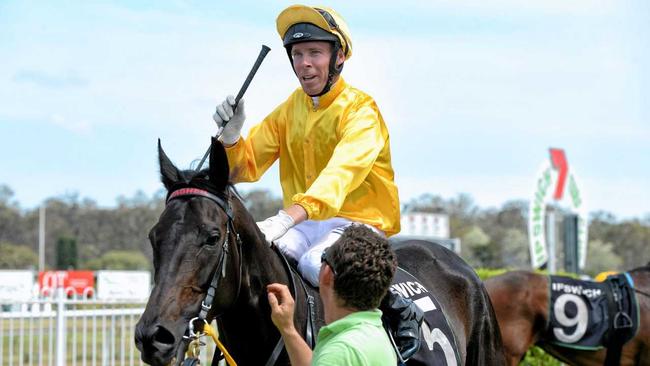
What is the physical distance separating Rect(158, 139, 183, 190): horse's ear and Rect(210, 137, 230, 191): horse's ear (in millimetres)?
137

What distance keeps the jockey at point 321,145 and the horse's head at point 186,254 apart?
0.34m

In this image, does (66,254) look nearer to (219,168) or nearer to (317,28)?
(317,28)

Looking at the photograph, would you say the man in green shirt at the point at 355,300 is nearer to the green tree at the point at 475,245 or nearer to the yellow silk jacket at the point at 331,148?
the yellow silk jacket at the point at 331,148

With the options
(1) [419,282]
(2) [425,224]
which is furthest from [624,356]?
(2) [425,224]

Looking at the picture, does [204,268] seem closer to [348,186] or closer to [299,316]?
[299,316]

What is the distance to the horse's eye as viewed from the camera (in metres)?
3.50

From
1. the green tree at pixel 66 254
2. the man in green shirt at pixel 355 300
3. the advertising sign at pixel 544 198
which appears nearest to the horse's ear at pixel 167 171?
the man in green shirt at pixel 355 300

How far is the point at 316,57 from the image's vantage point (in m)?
4.40

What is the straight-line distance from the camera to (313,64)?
439 centimetres

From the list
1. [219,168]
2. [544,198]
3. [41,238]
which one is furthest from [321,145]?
[41,238]

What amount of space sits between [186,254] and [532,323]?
6152 mm

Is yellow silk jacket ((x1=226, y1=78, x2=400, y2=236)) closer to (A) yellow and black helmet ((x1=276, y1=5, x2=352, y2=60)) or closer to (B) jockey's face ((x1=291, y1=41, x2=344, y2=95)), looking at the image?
(B) jockey's face ((x1=291, y1=41, x2=344, y2=95))

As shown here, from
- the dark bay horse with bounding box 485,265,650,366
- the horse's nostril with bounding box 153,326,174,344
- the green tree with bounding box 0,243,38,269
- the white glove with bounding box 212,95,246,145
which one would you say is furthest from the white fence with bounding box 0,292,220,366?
the green tree with bounding box 0,243,38,269

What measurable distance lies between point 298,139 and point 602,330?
5.42 meters
